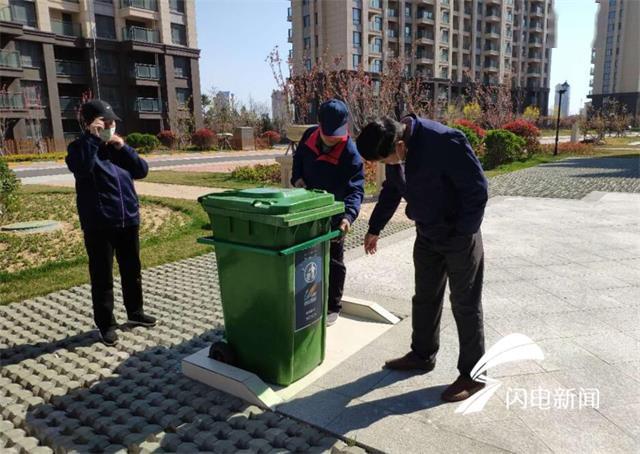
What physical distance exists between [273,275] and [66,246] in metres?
5.38

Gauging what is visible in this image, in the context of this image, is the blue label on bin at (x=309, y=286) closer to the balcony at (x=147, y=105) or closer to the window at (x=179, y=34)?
the balcony at (x=147, y=105)

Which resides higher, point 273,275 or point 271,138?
point 271,138

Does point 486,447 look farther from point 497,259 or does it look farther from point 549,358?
point 497,259

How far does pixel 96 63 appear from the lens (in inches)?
1323

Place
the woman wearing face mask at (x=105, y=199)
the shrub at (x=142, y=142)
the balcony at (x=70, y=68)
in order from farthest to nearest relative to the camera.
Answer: the balcony at (x=70, y=68), the shrub at (x=142, y=142), the woman wearing face mask at (x=105, y=199)

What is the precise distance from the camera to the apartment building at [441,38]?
2057 inches

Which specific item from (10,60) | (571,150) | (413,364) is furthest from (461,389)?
(10,60)

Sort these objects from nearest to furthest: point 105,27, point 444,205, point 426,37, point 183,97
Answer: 1. point 444,205
2. point 105,27
3. point 183,97
4. point 426,37

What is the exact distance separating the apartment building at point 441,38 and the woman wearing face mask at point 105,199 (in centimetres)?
4241

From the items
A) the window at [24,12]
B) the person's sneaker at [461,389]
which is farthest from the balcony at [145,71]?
the person's sneaker at [461,389]

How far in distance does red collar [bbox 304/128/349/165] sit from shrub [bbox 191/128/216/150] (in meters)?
29.9

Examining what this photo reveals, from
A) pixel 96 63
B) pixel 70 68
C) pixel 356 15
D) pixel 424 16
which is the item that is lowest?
pixel 70 68

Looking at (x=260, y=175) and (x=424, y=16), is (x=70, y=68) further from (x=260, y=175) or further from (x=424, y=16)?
→ (x=424, y=16)

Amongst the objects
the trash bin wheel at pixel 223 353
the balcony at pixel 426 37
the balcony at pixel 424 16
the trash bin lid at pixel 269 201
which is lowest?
the trash bin wheel at pixel 223 353
